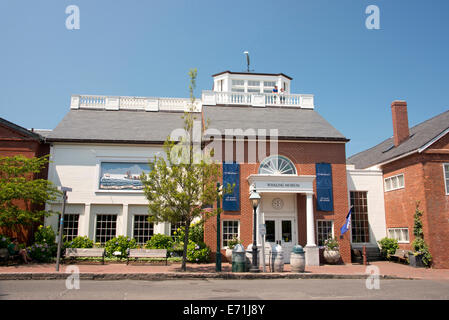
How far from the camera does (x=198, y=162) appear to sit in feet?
53.1

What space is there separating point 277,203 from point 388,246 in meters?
6.96

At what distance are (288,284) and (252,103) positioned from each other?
46.7 feet

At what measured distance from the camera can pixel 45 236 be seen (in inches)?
734

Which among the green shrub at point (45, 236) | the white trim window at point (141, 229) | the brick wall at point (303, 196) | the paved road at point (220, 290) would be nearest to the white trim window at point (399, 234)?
the brick wall at point (303, 196)

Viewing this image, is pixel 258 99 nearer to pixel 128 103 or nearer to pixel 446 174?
pixel 128 103

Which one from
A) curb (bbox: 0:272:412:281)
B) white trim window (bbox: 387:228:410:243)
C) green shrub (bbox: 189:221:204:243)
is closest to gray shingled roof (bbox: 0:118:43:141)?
curb (bbox: 0:272:412:281)

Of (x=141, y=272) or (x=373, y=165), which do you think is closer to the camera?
(x=141, y=272)

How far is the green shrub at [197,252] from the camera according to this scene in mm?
18734

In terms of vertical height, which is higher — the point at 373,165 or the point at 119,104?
the point at 119,104

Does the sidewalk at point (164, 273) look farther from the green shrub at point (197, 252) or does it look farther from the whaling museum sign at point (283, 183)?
the whaling museum sign at point (283, 183)

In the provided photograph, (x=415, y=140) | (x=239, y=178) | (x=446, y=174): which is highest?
(x=415, y=140)

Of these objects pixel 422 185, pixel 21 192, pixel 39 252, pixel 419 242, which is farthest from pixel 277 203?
pixel 21 192
